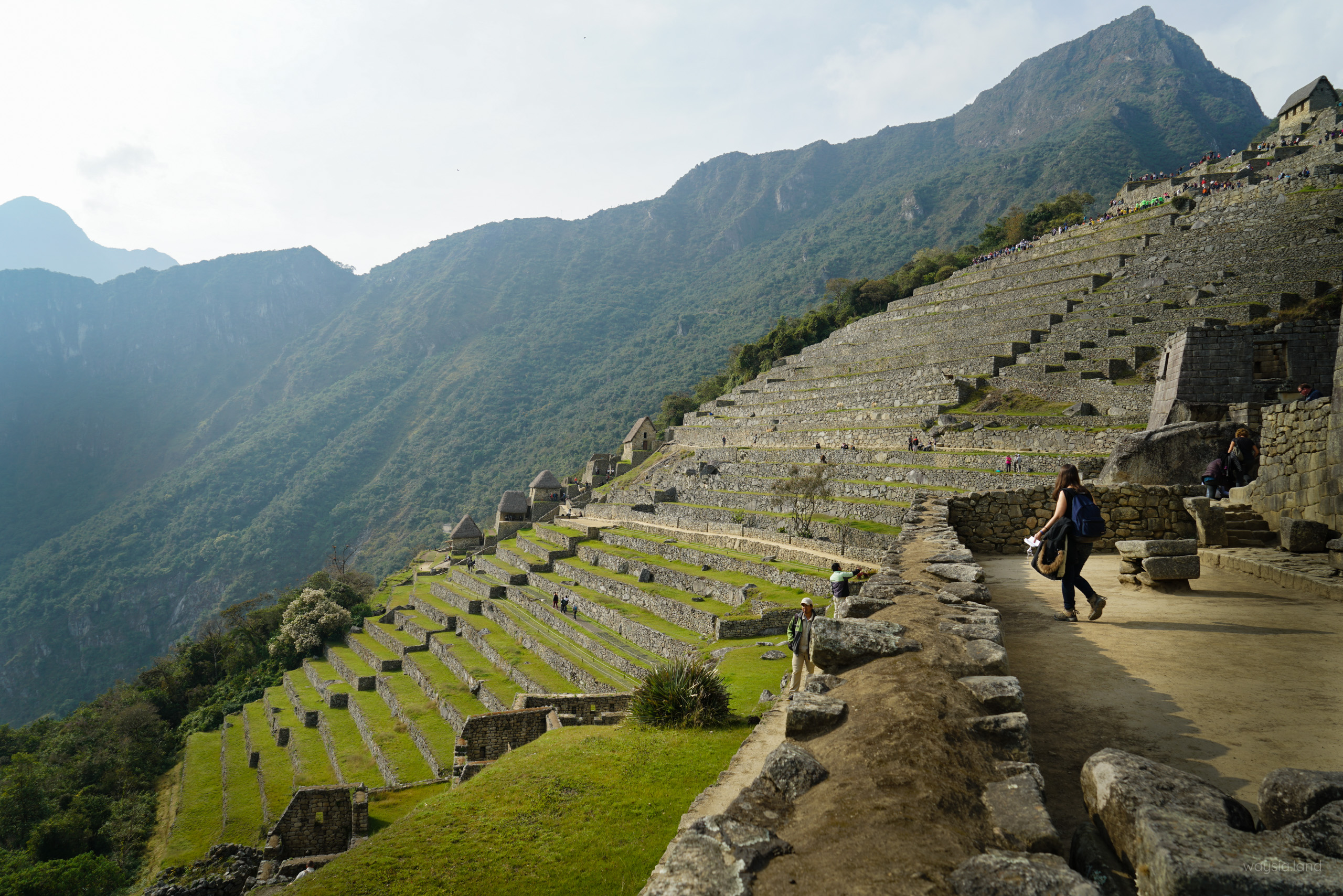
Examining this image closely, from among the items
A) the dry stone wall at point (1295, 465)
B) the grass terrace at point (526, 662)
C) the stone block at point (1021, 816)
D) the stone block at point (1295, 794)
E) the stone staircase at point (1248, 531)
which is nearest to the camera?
the stone block at point (1295, 794)

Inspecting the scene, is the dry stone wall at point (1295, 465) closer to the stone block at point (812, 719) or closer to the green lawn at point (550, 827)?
the green lawn at point (550, 827)

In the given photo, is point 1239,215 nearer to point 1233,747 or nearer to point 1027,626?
point 1027,626

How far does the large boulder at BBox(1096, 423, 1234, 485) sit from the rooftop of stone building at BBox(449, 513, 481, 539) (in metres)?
38.8

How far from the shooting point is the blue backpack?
504cm

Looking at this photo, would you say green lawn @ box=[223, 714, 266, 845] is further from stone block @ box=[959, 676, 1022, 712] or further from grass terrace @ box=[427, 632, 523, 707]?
stone block @ box=[959, 676, 1022, 712]

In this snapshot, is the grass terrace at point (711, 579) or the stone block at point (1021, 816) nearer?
the stone block at point (1021, 816)

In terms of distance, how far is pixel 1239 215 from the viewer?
27.3 metres

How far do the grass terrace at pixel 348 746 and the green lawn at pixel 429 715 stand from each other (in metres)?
1.48

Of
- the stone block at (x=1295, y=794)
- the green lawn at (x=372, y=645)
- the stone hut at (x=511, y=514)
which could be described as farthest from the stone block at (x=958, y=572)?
the stone hut at (x=511, y=514)

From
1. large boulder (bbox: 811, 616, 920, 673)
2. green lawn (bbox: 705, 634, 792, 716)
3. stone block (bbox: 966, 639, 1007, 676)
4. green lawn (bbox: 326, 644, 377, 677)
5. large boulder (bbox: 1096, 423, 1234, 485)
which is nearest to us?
stone block (bbox: 966, 639, 1007, 676)

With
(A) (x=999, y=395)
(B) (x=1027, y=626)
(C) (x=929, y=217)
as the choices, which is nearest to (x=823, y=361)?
(A) (x=999, y=395)

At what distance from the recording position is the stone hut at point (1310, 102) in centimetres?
3881

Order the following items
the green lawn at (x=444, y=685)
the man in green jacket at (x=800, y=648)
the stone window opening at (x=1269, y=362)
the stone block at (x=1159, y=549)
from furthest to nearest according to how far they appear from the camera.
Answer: the green lawn at (x=444, y=685), the stone window opening at (x=1269, y=362), the man in green jacket at (x=800, y=648), the stone block at (x=1159, y=549)

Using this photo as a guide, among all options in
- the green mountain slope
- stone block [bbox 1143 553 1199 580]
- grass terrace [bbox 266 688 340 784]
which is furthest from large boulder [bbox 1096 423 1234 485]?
the green mountain slope
